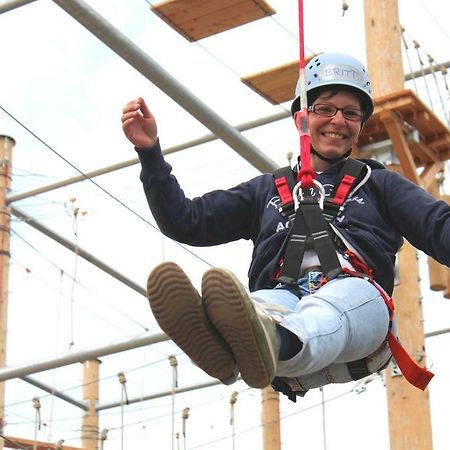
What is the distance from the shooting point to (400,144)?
7.64 m

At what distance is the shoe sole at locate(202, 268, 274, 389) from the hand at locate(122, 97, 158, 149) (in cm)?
71

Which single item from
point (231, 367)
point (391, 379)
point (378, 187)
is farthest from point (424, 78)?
point (231, 367)

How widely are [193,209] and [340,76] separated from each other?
59 centimetres

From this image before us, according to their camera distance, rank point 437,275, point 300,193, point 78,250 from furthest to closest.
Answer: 1. point 78,250
2. point 437,275
3. point 300,193

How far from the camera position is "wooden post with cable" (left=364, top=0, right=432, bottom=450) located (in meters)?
7.31

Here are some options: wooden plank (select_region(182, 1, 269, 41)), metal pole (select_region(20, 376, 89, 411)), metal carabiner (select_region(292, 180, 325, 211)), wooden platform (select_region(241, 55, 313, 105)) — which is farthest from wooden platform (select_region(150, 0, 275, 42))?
metal pole (select_region(20, 376, 89, 411))

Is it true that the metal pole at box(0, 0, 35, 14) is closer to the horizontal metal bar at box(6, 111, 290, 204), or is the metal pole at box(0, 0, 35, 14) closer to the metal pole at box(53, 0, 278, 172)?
the metal pole at box(53, 0, 278, 172)

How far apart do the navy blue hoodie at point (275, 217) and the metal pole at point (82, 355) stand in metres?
5.52

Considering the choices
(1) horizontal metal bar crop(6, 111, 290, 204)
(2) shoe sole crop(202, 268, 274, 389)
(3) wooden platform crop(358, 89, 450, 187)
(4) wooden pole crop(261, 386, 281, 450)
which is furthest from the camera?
(4) wooden pole crop(261, 386, 281, 450)

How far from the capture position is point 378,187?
3957mm

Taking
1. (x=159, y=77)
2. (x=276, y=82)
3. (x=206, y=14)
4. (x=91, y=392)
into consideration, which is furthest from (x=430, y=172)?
(x=91, y=392)

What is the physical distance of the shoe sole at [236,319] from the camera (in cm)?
327

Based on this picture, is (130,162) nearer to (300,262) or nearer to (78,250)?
(78,250)

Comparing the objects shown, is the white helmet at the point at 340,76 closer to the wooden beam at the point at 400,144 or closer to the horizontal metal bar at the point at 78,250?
the wooden beam at the point at 400,144
